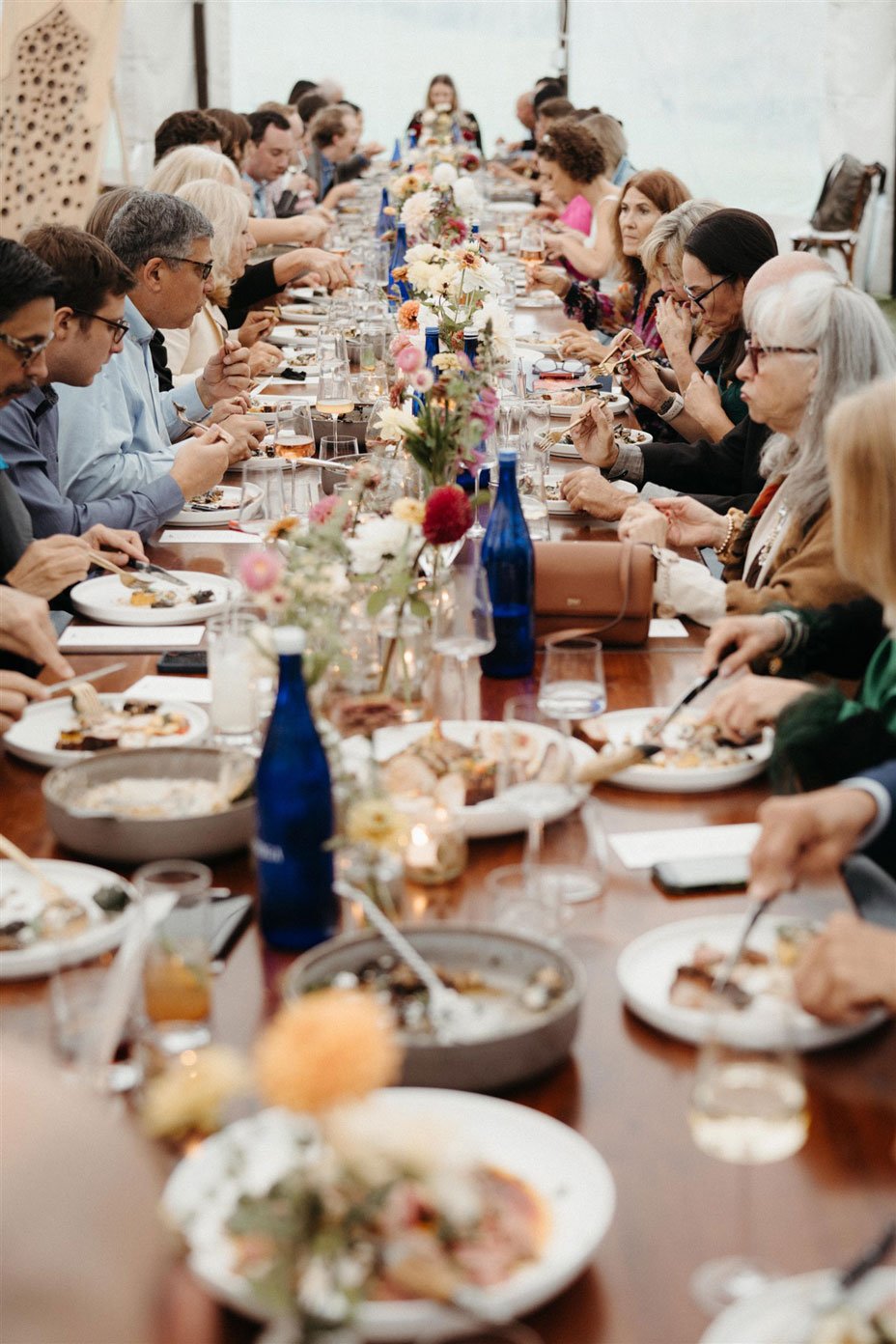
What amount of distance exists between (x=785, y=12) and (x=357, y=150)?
12.1 ft

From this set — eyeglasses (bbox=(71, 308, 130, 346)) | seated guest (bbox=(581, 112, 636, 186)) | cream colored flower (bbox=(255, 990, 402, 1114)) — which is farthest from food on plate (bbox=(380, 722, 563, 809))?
seated guest (bbox=(581, 112, 636, 186))

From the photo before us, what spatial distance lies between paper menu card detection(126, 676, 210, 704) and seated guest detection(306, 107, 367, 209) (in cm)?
884

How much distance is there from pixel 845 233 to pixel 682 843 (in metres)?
9.02

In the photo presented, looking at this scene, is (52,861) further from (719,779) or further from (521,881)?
(719,779)

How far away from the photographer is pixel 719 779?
191 cm

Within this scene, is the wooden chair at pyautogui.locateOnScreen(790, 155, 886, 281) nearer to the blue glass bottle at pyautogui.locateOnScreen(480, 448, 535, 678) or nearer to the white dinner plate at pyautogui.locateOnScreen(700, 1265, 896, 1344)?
the blue glass bottle at pyautogui.locateOnScreen(480, 448, 535, 678)

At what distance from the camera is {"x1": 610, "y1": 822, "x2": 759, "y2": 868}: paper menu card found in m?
1.73

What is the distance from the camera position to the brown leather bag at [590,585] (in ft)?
7.99

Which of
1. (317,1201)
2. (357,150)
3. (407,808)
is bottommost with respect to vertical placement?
(357,150)

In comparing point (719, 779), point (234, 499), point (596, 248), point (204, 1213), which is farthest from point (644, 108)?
point (204, 1213)

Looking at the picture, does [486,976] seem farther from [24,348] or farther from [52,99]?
[52,99]

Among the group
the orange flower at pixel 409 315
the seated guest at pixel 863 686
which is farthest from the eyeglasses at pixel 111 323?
the seated guest at pixel 863 686

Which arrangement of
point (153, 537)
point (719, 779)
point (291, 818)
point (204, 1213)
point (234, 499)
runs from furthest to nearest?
point (234, 499), point (153, 537), point (719, 779), point (291, 818), point (204, 1213)

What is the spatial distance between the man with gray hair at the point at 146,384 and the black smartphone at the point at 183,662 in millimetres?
1103
